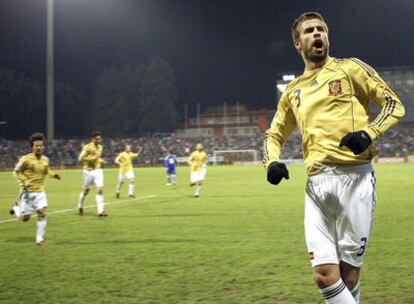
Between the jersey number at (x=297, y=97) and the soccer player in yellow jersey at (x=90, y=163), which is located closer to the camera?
the jersey number at (x=297, y=97)

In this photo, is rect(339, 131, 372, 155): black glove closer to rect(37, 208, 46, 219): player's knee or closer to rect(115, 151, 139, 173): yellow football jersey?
rect(37, 208, 46, 219): player's knee

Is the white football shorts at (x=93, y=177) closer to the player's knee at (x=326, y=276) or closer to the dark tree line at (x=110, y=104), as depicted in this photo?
the player's knee at (x=326, y=276)

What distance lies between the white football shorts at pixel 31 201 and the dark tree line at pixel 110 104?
257 ft

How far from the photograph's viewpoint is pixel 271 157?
14.0 ft

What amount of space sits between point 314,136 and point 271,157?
0.41m

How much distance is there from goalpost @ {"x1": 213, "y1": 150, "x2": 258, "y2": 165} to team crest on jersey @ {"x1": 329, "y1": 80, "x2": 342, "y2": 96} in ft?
205

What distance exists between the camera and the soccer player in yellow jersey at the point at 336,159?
12.6 feet

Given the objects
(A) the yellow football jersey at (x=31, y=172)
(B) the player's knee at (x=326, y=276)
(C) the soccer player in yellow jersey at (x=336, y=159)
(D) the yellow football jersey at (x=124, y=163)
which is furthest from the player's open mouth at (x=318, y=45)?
(D) the yellow football jersey at (x=124, y=163)

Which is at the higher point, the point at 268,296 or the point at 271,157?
the point at 271,157

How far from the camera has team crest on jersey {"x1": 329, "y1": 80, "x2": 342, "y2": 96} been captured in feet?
13.0

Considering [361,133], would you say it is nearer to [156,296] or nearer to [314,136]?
[314,136]

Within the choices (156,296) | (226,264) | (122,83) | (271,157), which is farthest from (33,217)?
(122,83)

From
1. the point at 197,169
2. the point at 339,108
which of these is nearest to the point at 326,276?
the point at 339,108

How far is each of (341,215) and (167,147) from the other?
72.0 m
